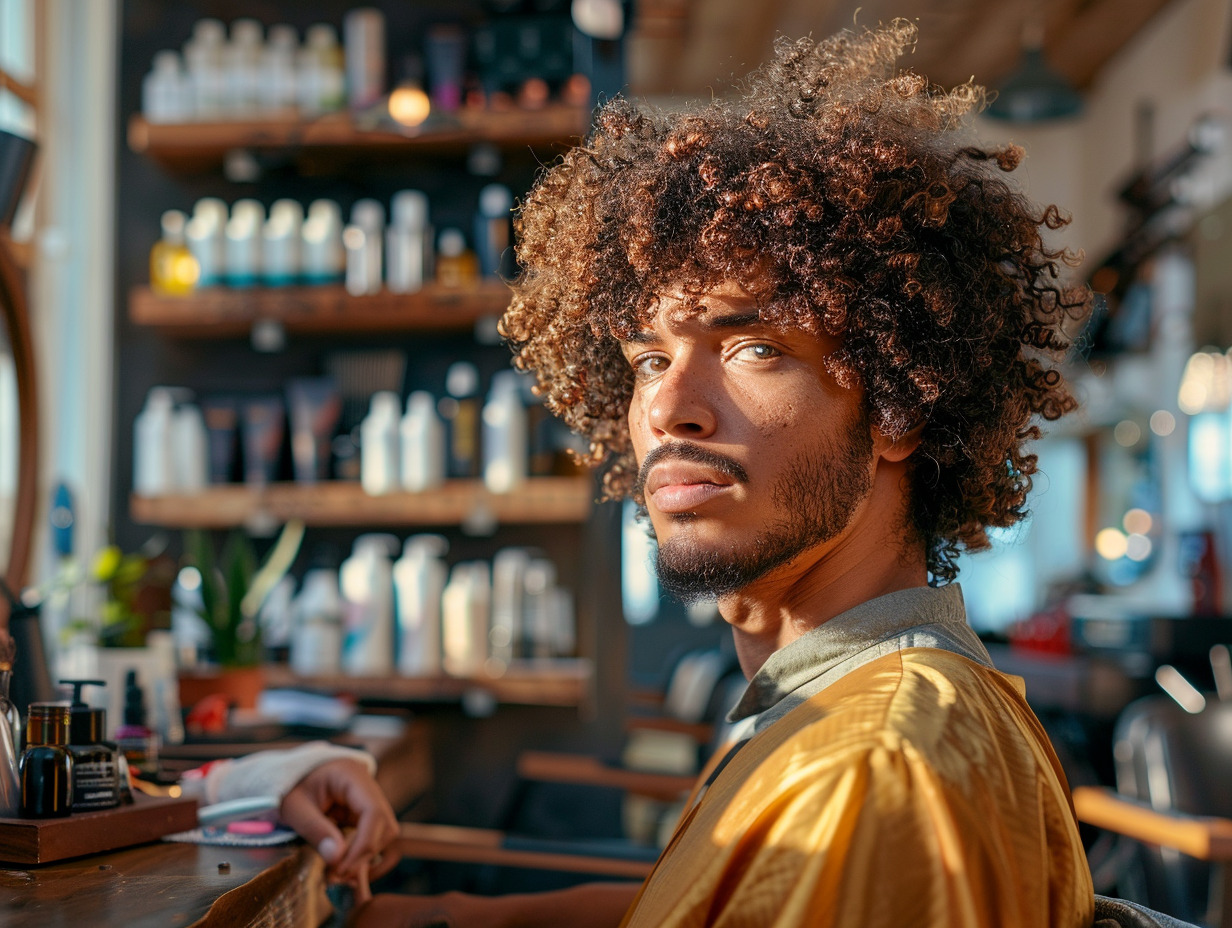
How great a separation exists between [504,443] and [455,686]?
0.63 metres

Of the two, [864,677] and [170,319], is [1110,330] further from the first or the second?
[864,677]

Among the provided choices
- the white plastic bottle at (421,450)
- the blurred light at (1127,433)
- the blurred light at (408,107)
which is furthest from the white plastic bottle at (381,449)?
the blurred light at (1127,433)

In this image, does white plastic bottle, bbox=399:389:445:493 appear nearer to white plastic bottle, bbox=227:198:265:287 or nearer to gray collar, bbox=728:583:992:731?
white plastic bottle, bbox=227:198:265:287

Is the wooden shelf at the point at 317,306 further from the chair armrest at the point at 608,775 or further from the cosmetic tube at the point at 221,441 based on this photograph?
the chair armrest at the point at 608,775

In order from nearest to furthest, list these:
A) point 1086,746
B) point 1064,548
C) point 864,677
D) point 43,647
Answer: point 864,677, point 43,647, point 1086,746, point 1064,548

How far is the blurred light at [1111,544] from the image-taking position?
20.2 feet

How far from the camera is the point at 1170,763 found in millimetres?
2281

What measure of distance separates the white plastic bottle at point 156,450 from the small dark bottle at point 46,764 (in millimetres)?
2109

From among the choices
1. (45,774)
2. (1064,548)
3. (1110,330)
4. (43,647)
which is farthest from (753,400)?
(1064,548)

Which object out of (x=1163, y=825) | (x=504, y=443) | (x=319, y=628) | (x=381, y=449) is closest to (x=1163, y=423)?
(x=504, y=443)

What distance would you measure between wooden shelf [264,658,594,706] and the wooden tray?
5.54ft

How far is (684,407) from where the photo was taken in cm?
98

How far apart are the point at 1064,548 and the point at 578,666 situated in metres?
5.40

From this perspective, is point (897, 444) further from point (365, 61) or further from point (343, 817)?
point (365, 61)
